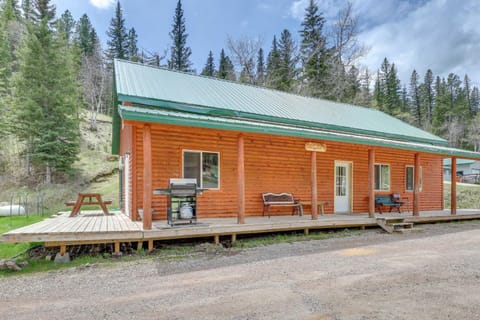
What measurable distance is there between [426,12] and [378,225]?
16.7m

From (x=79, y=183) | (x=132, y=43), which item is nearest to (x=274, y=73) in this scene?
(x=79, y=183)

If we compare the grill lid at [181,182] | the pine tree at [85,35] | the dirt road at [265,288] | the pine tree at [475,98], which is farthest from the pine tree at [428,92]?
the grill lid at [181,182]

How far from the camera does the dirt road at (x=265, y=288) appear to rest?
123 inches

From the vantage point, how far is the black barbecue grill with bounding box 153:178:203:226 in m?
5.99

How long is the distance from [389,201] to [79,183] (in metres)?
16.7

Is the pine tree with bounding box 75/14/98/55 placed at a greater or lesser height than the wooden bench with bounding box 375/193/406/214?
greater

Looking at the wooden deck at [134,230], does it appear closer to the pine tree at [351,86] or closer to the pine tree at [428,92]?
the pine tree at [351,86]

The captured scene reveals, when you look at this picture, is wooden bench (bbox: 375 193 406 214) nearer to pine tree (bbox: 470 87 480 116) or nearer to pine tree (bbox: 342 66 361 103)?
pine tree (bbox: 342 66 361 103)

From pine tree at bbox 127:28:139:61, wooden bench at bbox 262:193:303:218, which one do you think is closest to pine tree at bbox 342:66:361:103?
wooden bench at bbox 262:193:303:218

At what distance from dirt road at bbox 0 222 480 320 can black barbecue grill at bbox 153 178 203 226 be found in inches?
39.5

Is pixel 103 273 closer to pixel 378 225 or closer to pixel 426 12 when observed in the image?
pixel 378 225

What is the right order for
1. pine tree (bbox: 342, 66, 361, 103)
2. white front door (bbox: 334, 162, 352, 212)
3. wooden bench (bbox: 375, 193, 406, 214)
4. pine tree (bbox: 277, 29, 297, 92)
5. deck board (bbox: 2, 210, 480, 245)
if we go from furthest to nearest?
pine tree (bbox: 277, 29, 297, 92), pine tree (bbox: 342, 66, 361, 103), wooden bench (bbox: 375, 193, 406, 214), white front door (bbox: 334, 162, 352, 212), deck board (bbox: 2, 210, 480, 245)

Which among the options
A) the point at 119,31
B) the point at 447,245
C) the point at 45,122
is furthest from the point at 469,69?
the point at 45,122

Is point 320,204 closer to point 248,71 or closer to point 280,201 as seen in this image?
point 280,201
